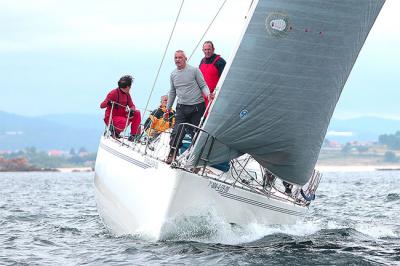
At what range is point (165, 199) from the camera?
34.7 feet

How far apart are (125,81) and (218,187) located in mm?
3257

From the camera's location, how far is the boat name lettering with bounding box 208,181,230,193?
10820 millimetres

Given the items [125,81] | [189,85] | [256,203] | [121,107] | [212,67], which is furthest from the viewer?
[121,107]

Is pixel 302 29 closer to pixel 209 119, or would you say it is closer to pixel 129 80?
pixel 209 119

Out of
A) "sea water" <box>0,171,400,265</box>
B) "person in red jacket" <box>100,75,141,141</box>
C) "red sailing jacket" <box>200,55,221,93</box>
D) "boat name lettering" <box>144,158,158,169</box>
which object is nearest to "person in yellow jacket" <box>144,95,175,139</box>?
"person in red jacket" <box>100,75,141,141</box>

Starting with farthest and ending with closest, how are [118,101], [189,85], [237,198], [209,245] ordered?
[118,101] < [189,85] < [237,198] < [209,245]

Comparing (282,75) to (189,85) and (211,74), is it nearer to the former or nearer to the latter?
(189,85)

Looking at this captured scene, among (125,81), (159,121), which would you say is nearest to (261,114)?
(125,81)

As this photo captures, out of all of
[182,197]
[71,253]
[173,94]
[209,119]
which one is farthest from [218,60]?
[71,253]

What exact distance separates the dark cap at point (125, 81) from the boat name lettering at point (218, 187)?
3.22 metres

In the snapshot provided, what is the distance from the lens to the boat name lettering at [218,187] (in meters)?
10.8

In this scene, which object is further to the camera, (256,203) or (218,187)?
(256,203)

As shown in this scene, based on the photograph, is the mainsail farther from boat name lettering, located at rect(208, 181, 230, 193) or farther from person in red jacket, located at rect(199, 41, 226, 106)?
person in red jacket, located at rect(199, 41, 226, 106)

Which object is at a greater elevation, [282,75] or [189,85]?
[282,75]
